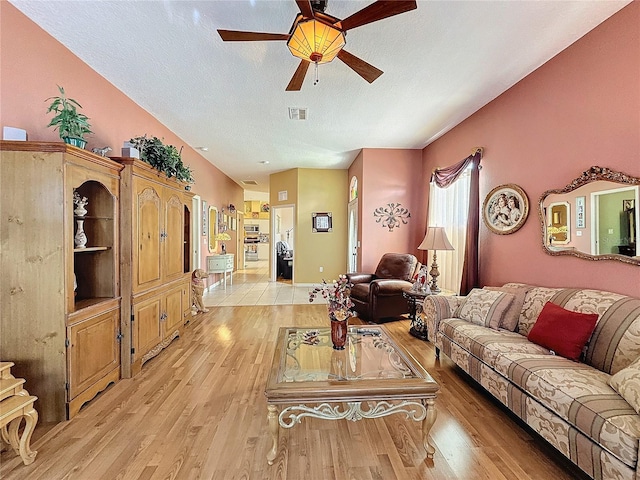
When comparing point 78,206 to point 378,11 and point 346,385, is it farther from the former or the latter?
point 378,11

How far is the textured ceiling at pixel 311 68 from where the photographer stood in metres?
2.22

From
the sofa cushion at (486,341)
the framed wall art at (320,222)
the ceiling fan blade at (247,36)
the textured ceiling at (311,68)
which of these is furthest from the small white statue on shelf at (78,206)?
the framed wall art at (320,222)

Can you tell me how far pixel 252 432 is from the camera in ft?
6.72

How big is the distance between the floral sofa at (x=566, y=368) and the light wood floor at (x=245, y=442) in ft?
0.82

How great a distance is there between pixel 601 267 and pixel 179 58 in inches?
160

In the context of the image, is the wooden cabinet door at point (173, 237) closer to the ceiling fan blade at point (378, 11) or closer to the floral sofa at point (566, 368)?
the ceiling fan blade at point (378, 11)

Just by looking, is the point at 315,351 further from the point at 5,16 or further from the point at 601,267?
the point at 5,16

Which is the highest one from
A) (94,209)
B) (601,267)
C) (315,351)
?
(94,209)

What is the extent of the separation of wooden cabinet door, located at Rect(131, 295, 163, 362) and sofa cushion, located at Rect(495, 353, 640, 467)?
3.09 m

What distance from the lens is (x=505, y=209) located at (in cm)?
351

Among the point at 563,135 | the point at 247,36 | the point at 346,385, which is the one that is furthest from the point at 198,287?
the point at 563,135

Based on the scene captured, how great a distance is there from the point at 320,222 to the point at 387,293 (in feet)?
12.0

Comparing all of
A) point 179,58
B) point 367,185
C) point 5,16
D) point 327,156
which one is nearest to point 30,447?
point 5,16

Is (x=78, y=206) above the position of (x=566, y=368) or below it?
above
